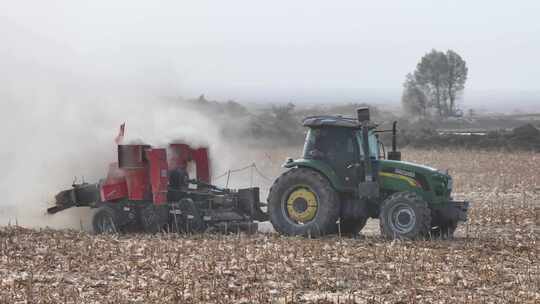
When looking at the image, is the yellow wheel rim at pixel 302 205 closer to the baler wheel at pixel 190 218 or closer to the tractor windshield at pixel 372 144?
the tractor windshield at pixel 372 144

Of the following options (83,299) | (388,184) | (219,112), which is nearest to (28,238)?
(83,299)

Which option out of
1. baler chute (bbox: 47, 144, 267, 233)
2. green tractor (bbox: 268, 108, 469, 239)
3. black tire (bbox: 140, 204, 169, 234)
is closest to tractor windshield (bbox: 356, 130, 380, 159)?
green tractor (bbox: 268, 108, 469, 239)

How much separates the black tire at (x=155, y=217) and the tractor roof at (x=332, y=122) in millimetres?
3541

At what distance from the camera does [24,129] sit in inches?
892

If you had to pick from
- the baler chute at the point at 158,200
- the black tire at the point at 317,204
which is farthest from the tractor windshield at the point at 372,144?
the baler chute at the point at 158,200

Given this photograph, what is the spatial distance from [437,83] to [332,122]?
99159 millimetres

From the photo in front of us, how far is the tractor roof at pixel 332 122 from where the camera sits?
1706cm

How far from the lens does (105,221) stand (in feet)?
60.4

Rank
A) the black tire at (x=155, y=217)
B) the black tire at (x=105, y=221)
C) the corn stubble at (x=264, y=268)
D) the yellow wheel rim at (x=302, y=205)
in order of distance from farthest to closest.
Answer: the black tire at (x=105, y=221)
the black tire at (x=155, y=217)
the yellow wheel rim at (x=302, y=205)
the corn stubble at (x=264, y=268)

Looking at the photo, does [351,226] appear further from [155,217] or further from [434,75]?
[434,75]

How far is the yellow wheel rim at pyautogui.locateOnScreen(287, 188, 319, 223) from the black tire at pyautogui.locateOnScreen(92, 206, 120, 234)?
382 cm

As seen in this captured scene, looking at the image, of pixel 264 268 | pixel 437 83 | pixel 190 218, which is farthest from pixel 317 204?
pixel 437 83

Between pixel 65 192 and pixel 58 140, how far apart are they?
2.90 meters

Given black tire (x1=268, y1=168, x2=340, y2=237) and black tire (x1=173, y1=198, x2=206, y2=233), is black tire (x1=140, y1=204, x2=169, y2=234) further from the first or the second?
black tire (x1=268, y1=168, x2=340, y2=237)
